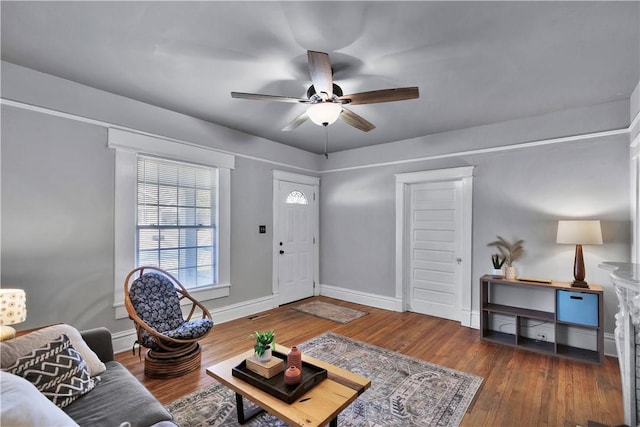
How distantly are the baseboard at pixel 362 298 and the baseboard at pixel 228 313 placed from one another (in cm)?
114

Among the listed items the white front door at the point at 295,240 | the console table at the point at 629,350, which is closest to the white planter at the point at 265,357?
the console table at the point at 629,350

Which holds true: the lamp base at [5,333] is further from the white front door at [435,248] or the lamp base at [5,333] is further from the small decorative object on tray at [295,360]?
the white front door at [435,248]

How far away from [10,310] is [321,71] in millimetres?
2599

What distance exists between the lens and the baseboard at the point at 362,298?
463 centimetres

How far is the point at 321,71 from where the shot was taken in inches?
78.7

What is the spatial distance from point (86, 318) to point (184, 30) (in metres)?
2.74

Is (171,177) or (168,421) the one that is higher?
(171,177)

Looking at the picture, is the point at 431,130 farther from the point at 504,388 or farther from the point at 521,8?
the point at 504,388

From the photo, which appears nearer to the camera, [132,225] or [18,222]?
[18,222]

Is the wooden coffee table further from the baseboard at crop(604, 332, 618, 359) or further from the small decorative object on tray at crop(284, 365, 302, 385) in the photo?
the baseboard at crop(604, 332, 618, 359)

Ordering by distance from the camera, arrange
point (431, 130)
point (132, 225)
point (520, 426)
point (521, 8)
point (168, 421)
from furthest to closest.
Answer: point (431, 130)
point (132, 225)
point (520, 426)
point (521, 8)
point (168, 421)

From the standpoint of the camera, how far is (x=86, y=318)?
9.43ft

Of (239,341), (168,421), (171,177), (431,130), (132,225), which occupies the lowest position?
(239,341)

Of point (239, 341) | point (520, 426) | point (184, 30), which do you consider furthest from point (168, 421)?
point (184, 30)
